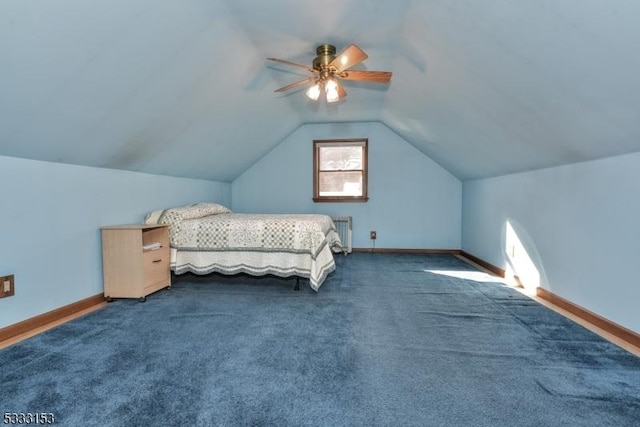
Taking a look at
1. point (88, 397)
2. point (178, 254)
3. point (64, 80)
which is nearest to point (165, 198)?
point (178, 254)

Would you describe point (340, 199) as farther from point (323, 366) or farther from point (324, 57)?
point (323, 366)

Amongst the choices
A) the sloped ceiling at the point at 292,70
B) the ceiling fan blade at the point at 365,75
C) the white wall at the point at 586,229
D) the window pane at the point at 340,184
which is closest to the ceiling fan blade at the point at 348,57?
the ceiling fan blade at the point at 365,75

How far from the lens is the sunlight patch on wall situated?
3064 millimetres

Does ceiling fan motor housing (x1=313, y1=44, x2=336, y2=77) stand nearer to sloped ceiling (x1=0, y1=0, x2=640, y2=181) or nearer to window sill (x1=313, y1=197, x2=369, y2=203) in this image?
sloped ceiling (x1=0, y1=0, x2=640, y2=181)

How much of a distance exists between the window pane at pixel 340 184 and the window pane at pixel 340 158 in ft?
0.39

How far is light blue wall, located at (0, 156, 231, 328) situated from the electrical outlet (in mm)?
33

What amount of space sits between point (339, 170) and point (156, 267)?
339 centimetres

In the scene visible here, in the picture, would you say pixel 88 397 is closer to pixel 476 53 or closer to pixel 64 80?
pixel 64 80

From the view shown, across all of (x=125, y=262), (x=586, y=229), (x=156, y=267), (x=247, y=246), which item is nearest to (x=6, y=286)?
(x=125, y=262)

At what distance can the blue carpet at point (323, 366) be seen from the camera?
137 centimetres

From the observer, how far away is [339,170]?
217 inches

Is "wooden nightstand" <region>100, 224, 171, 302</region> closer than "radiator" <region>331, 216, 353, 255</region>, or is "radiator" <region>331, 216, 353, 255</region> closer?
"wooden nightstand" <region>100, 224, 171, 302</region>

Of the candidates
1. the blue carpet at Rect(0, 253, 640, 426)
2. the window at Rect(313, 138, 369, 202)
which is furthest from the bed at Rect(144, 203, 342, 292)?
the window at Rect(313, 138, 369, 202)

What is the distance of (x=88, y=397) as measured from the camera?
146cm
